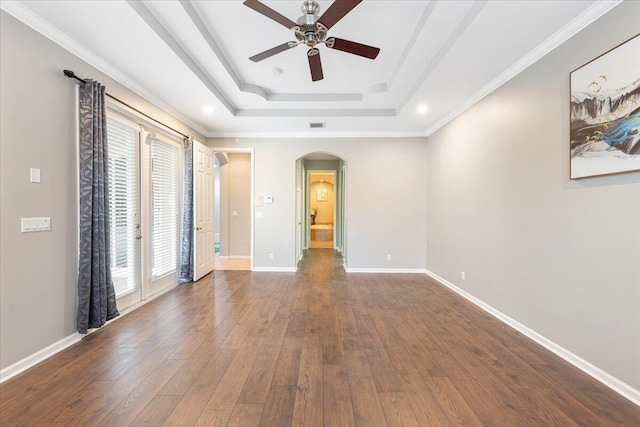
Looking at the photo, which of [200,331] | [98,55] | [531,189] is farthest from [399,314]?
[98,55]

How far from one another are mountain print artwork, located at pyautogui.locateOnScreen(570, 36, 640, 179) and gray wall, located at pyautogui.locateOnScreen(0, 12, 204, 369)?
4521mm

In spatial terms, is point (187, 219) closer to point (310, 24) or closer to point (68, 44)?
point (68, 44)

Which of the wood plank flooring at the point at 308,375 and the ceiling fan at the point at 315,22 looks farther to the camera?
the ceiling fan at the point at 315,22

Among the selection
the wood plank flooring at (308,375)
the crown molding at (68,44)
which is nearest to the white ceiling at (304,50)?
the crown molding at (68,44)

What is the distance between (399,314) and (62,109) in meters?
4.14

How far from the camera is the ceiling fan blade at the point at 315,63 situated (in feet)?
7.94

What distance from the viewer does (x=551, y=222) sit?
2.54 metres

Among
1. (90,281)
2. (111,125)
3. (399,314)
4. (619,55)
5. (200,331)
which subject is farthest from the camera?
(399,314)

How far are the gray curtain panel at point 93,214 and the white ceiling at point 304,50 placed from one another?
51 cm

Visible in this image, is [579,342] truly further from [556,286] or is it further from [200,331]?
[200,331]

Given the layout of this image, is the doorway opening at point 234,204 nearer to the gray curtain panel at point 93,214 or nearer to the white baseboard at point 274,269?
the white baseboard at point 274,269

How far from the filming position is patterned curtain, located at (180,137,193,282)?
469cm

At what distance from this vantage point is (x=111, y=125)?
310cm

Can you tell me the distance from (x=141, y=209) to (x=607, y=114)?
4.89m
